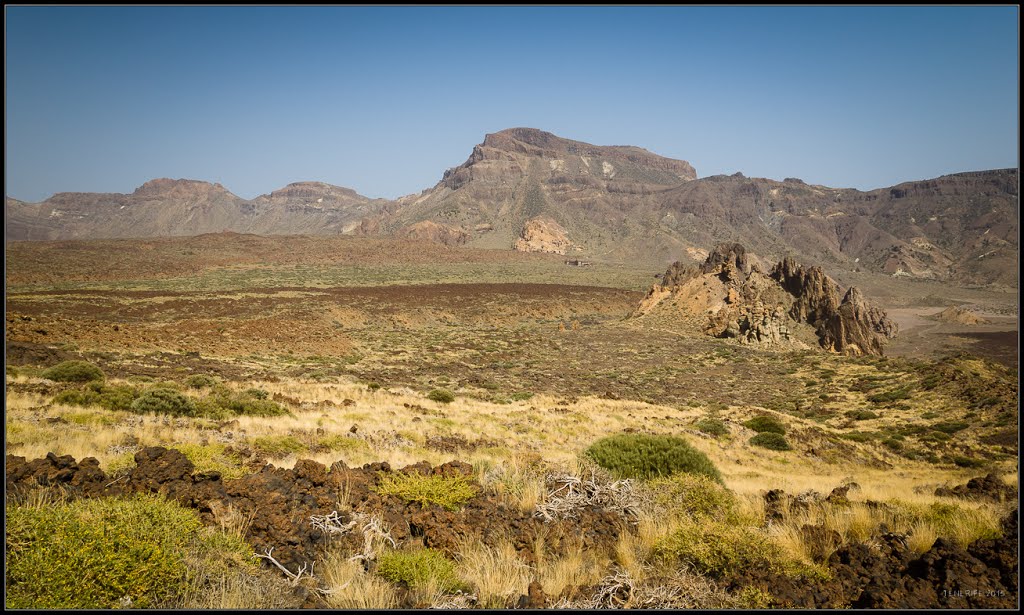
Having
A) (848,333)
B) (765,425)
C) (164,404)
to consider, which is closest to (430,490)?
(164,404)

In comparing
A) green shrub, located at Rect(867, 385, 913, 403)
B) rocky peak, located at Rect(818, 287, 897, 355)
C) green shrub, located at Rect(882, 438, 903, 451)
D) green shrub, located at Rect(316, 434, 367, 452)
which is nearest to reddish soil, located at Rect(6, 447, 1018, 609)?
green shrub, located at Rect(316, 434, 367, 452)

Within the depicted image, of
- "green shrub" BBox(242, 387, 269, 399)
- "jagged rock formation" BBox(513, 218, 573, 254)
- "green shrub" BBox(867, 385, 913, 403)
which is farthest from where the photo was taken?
"jagged rock formation" BBox(513, 218, 573, 254)

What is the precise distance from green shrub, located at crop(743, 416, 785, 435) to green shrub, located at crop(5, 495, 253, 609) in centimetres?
1932

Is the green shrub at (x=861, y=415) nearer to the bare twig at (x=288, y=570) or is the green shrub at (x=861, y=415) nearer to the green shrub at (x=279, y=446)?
the green shrub at (x=279, y=446)

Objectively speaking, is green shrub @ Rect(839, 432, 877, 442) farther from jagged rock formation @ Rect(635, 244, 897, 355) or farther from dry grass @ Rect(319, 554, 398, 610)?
jagged rock formation @ Rect(635, 244, 897, 355)

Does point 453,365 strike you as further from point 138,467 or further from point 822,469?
point 138,467

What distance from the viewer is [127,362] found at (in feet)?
74.7

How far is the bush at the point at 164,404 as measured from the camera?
42.2 feet

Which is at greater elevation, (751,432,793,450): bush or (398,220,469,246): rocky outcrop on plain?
(398,220,469,246): rocky outcrop on plain

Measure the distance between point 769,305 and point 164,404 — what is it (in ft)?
165

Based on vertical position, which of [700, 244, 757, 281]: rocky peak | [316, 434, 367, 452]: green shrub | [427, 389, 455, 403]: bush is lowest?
[427, 389, 455, 403]: bush

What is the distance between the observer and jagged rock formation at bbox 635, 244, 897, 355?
45125mm

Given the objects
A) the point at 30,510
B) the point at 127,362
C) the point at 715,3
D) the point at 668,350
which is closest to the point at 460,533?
the point at 30,510

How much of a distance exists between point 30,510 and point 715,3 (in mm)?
8496
